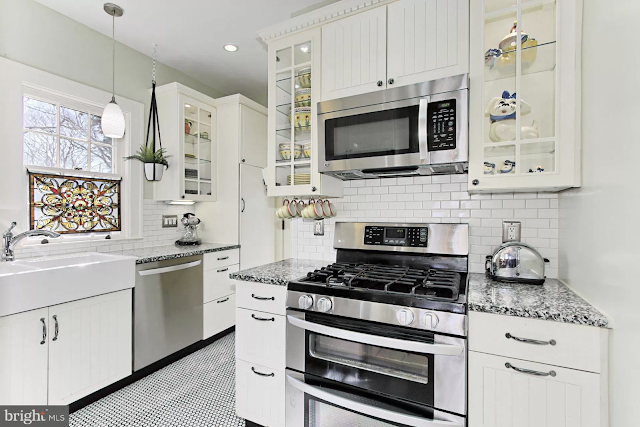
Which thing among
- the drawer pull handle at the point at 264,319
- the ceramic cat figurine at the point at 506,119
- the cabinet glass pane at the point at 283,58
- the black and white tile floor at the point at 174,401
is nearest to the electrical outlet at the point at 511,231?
the ceramic cat figurine at the point at 506,119

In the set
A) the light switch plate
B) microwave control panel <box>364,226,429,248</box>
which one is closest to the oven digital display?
microwave control panel <box>364,226,429,248</box>

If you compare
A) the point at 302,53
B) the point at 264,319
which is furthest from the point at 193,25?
the point at 264,319

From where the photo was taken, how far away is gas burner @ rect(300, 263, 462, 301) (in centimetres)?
139

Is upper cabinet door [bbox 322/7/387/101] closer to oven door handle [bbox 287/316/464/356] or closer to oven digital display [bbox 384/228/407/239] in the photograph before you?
oven digital display [bbox 384/228/407/239]

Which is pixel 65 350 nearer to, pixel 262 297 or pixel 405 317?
pixel 262 297

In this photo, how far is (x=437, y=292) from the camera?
1391 millimetres

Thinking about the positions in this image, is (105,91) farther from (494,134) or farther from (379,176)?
(494,134)

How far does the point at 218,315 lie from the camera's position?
10.3 ft

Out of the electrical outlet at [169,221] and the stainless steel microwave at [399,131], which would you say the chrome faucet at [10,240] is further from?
the stainless steel microwave at [399,131]

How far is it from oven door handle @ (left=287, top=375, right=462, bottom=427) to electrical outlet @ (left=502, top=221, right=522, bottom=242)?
101cm

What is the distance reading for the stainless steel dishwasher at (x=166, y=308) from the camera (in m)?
2.38

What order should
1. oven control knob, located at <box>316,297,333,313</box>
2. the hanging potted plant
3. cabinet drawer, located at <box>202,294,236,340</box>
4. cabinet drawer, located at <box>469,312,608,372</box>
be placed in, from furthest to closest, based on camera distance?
cabinet drawer, located at <box>202,294,236,340</box> < the hanging potted plant < oven control knob, located at <box>316,297,333,313</box> < cabinet drawer, located at <box>469,312,608,372</box>

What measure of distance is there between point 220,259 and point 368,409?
7.22 ft

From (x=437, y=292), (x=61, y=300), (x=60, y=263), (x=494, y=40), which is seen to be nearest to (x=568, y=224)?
(x=437, y=292)
